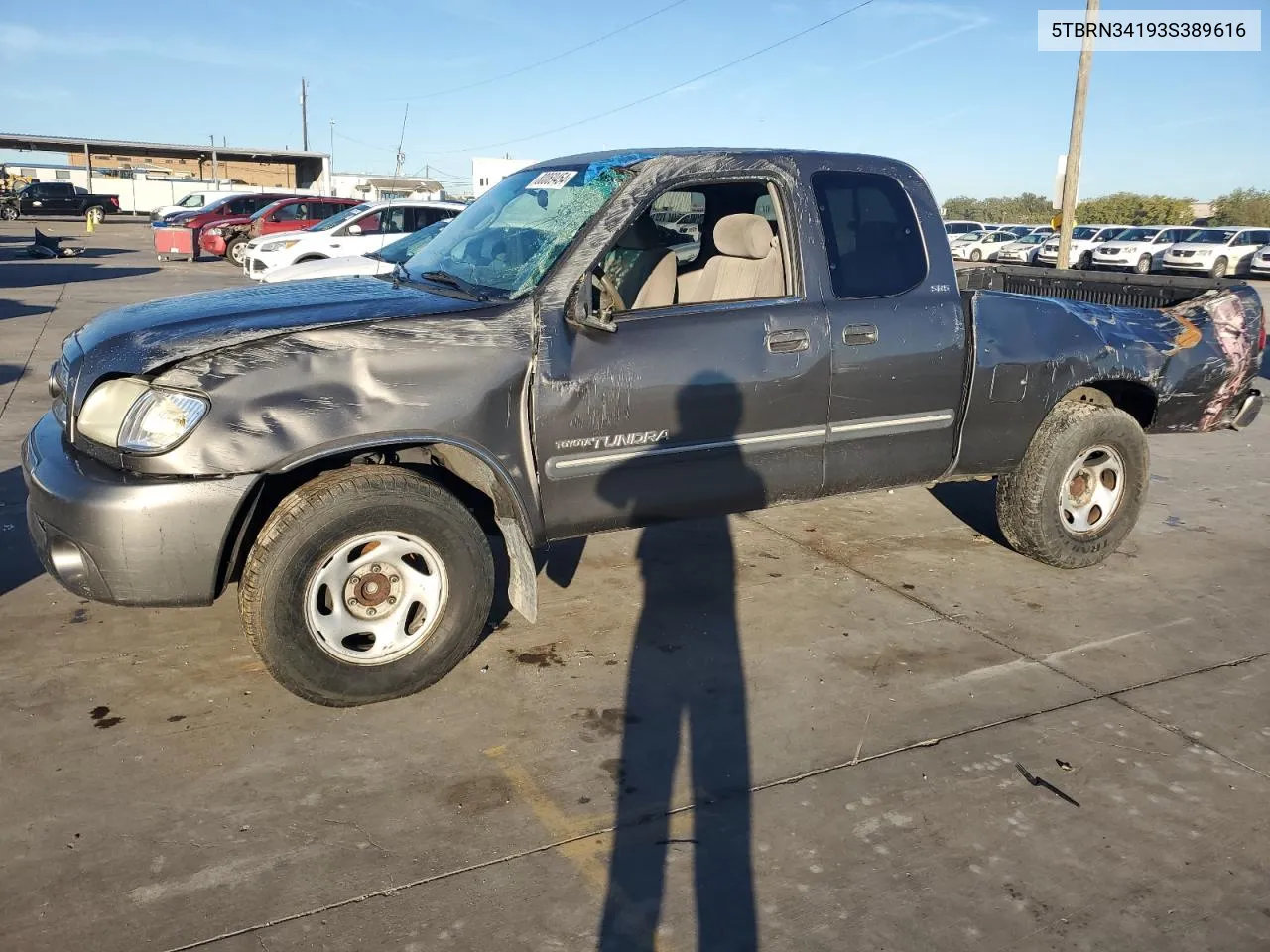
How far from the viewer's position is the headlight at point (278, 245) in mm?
18188

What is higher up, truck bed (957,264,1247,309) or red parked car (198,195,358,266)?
red parked car (198,195,358,266)

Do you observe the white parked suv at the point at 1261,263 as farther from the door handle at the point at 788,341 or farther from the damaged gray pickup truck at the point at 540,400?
the door handle at the point at 788,341

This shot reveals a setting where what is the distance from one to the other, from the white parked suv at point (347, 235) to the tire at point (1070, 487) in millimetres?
14365

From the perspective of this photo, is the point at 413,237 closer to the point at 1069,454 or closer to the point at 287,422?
the point at 287,422

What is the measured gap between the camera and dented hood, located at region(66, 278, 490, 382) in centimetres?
337

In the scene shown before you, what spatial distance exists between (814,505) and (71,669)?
409cm

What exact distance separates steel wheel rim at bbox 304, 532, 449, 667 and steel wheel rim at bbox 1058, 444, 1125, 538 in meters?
3.19

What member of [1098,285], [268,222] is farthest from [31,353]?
[268,222]

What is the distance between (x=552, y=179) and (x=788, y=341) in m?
1.23

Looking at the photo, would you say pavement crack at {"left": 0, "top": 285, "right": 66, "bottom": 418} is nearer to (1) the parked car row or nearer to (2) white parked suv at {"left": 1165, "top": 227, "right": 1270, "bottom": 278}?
(1) the parked car row

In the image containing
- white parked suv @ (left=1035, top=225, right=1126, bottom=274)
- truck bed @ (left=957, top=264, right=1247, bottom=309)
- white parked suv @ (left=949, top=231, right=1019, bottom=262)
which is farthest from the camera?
white parked suv @ (left=949, top=231, right=1019, bottom=262)

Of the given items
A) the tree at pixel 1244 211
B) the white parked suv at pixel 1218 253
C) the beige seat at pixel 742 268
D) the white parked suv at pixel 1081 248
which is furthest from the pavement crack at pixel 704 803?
the tree at pixel 1244 211

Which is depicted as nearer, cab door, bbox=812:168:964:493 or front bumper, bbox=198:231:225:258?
cab door, bbox=812:168:964:493

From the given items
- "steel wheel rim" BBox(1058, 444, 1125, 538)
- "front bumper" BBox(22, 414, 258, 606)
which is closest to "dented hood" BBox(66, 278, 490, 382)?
"front bumper" BBox(22, 414, 258, 606)
